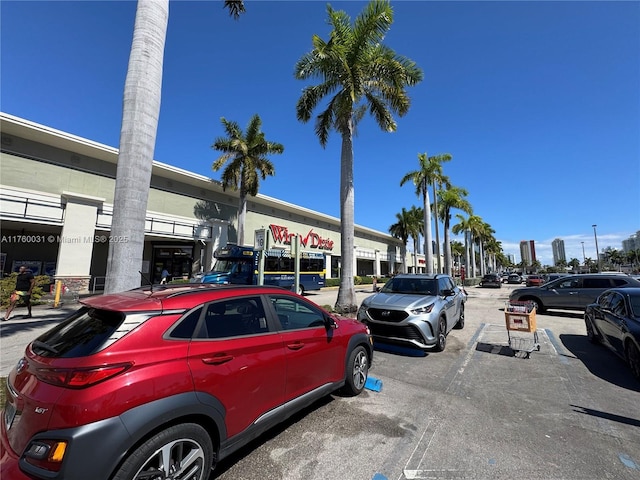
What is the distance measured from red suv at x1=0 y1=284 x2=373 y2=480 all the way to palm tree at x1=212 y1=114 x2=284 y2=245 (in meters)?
20.1

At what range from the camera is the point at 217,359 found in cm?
259

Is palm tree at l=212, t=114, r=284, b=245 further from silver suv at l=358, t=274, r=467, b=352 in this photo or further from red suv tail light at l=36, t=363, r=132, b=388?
red suv tail light at l=36, t=363, r=132, b=388

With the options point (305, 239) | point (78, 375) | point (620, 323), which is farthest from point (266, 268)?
point (78, 375)

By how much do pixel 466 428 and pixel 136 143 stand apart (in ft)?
25.5

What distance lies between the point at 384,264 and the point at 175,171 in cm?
4106

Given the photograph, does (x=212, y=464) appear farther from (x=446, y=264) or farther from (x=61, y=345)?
(x=446, y=264)

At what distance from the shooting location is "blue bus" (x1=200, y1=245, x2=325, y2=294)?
1762cm

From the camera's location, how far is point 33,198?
609 inches

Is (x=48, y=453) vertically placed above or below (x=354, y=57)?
below

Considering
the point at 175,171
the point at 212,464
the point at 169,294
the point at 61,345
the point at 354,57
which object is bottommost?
the point at 212,464

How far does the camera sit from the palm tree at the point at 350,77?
1188cm

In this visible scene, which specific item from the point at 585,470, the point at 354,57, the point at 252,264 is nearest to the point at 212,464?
the point at 585,470

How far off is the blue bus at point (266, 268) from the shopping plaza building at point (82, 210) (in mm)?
2886

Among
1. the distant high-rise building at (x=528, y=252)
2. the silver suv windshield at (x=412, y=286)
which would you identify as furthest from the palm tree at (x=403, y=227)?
the distant high-rise building at (x=528, y=252)
